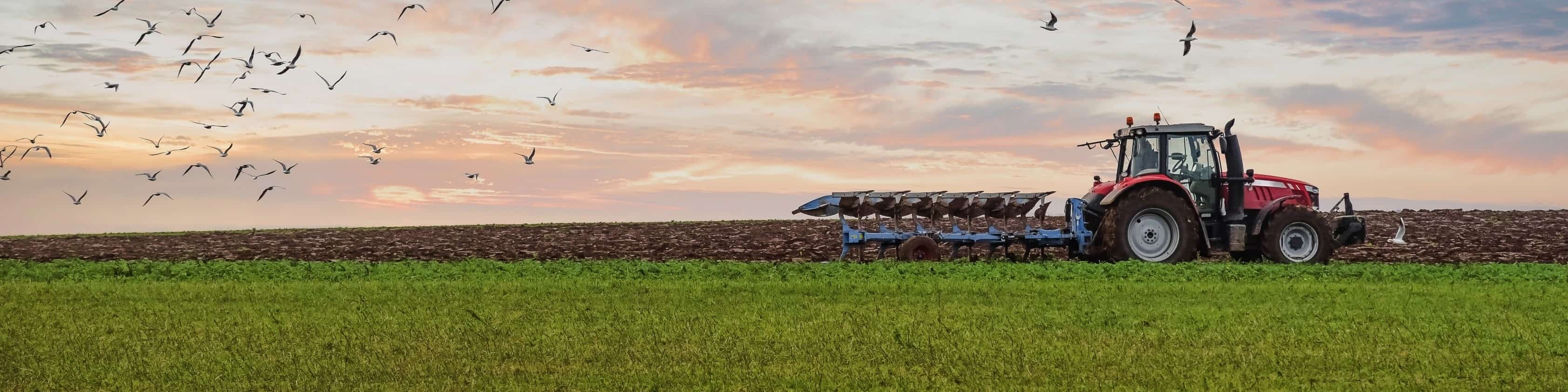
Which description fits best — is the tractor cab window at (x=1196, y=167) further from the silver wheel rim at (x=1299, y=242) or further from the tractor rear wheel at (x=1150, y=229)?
the silver wheel rim at (x=1299, y=242)

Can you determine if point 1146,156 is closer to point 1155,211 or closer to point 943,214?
point 1155,211

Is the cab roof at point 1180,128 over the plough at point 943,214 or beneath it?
over

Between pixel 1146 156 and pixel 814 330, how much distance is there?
434 inches

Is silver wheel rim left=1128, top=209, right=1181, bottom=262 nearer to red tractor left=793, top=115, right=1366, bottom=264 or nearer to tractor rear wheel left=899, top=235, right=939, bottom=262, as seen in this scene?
red tractor left=793, top=115, right=1366, bottom=264

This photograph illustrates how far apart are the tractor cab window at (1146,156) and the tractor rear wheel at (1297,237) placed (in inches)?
86.1

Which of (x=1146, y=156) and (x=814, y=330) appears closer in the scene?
(x=814, y=330)

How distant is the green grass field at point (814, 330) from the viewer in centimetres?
952

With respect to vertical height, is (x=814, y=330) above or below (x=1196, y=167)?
below

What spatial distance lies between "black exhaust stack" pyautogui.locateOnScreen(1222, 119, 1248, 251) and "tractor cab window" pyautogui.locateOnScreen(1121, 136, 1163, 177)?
1.09 m

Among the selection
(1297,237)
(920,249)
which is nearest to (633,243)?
(920,249)

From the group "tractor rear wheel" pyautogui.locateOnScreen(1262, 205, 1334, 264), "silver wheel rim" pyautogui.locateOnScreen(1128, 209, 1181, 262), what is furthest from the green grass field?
"silver wheel rim" pyautogui.locateOnScreen(1128, 209, 1181, 262)

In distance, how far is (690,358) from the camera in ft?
33.7

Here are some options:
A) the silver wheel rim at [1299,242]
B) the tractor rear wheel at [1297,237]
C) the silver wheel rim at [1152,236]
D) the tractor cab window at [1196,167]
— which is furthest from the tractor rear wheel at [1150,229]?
the silver wheel rim at [1299,242]

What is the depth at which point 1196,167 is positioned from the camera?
68.6 ft
